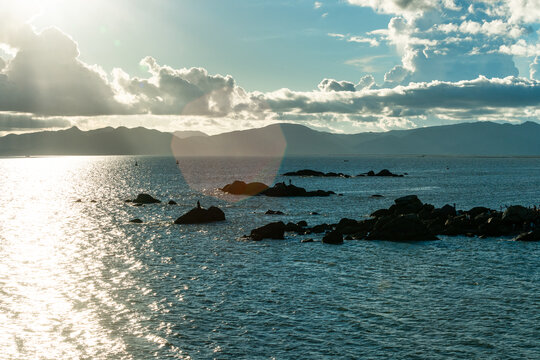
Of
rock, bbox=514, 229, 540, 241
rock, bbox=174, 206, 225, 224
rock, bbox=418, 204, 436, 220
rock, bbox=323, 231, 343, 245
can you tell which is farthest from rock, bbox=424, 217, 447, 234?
rock, bbox=174, 206, 225, 224

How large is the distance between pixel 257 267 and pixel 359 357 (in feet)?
54.8

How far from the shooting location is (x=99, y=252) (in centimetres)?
4272

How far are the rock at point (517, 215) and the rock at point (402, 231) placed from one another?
406 inches

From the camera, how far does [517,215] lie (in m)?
52.8

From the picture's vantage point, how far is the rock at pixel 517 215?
52.3 metres

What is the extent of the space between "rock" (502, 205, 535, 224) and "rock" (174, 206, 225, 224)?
34.3 metres

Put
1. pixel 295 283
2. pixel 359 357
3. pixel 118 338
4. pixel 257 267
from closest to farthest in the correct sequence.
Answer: pixel 359 357
pixel 118 338
pixel 295 283
pixel 257 267

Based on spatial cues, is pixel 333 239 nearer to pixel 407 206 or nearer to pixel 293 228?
pixel 293 228

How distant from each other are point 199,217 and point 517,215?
1473 inches

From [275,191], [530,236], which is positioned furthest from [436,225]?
[275,191]

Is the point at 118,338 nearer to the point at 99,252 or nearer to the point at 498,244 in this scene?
the point at 99,252

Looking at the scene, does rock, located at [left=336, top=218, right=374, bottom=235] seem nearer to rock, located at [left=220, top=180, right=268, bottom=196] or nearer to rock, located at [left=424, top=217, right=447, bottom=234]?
rock, located at [left=424, top=217, right=447, bottom=234]

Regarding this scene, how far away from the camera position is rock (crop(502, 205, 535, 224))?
172 ft

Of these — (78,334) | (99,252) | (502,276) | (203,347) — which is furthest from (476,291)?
(99,252)
